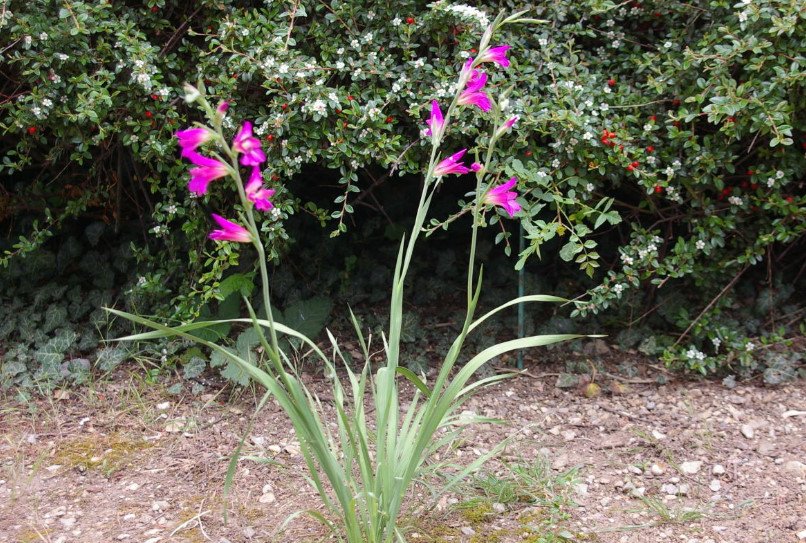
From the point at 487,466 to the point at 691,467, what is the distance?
2.07 ft

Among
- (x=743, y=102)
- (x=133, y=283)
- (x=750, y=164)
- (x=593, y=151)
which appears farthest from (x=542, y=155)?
(x=133, y=283)

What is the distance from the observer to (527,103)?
8.38ft

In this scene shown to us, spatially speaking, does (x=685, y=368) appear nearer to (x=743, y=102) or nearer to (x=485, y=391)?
(x=485, y=391)

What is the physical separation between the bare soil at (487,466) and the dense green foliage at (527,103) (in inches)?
13.0

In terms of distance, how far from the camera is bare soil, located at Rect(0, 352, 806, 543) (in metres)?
2.10

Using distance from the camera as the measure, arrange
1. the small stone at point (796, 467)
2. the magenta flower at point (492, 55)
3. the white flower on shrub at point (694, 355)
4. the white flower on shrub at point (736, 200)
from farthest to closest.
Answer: the white flower on shrub at point (694, 355), the white flower on shrub at point (736, 200), the small stone at point (796, 467), the magenta flower at point (492, 55)

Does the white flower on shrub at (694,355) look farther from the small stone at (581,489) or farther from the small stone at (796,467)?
the small stone at (581,489)

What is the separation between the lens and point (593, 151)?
2.59m

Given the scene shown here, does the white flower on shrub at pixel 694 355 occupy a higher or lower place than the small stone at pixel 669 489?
higher

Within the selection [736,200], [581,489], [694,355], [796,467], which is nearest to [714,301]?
[694,355]

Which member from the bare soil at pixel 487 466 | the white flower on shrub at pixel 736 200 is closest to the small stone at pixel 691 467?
the bare soil at pixel 487 466

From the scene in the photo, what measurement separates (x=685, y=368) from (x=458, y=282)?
1.07 m

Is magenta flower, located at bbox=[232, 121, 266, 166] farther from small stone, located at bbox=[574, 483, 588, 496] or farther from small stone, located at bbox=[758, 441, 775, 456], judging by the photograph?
small stone, located at bbox=[758, 441, 775, 456]

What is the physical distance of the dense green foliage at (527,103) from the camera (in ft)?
8.19
